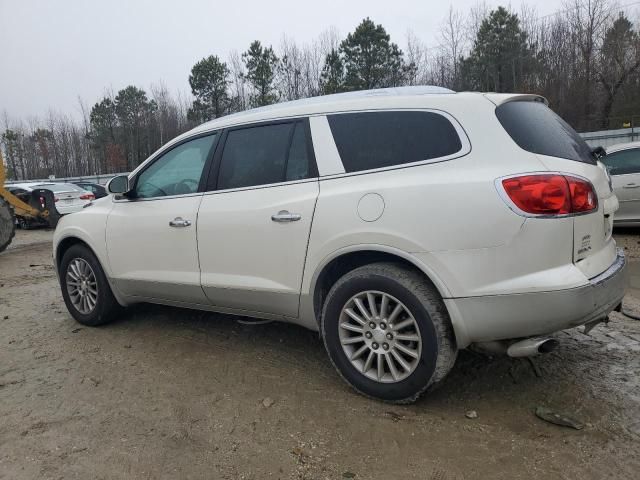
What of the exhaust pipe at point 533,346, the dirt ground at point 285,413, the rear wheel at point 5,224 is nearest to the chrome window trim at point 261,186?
the dirt ground at point 285,413

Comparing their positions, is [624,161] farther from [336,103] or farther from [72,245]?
[72,245]

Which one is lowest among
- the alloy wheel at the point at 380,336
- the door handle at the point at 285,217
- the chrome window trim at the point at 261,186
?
the alloy wheel at the point at 380,336

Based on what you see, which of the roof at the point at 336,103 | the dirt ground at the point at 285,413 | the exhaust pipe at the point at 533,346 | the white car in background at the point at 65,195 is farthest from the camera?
the white car in background at the point at 65,195

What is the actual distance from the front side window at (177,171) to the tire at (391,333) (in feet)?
5.20

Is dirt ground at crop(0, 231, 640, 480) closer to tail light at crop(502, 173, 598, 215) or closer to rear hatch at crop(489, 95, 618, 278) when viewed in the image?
rear hatch at crop(489, 95, 618, 278)

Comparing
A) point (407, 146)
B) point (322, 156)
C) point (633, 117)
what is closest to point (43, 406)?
point (322, 156)

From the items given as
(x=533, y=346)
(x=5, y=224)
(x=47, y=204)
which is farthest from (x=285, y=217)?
(x=47, y=204)

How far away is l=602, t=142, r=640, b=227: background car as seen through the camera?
326 inches

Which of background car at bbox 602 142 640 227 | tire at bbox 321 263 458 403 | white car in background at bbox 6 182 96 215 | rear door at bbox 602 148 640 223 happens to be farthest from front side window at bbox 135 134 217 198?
white car in background at bbox 6 182 96 215

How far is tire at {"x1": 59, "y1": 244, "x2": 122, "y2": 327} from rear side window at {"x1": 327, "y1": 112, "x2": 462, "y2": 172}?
8.88 feet

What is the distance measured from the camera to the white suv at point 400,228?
262 centimetres

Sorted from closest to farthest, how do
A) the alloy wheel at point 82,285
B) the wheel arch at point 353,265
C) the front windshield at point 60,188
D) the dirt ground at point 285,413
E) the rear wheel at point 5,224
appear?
the dirt ground at point 285,413 → the wheel arch at point 353,265 → the alloy wheel at point 82,285 → the rear wheel at point 5,224 → the front windshield at point 60,188

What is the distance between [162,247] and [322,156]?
1580mm

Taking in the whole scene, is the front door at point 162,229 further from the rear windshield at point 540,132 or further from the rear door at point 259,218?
the rear windshield at point 540,132
